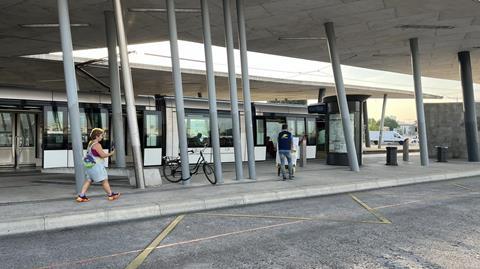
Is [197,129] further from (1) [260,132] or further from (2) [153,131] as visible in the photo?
(1) [260,132]

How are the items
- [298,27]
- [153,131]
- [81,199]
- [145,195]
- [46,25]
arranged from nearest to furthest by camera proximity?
[81,199] < [145,195] < [46,25] < [153,131] < [298,27]

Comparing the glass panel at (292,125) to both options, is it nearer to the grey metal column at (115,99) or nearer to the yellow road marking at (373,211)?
the grey metal column at (115,99)

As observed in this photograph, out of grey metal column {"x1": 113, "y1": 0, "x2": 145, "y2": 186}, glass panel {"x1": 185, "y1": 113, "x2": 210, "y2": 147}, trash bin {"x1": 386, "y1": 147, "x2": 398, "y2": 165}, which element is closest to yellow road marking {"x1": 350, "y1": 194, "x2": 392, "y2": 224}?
grey metal column {"x1": 113, "y1": 0, "x2": 145, "y2": 186}

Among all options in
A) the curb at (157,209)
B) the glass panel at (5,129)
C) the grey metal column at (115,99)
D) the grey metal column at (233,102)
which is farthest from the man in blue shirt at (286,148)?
the glass panel at (5,129)

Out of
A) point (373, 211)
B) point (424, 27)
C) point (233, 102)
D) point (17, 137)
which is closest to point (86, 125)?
point (17, 137)

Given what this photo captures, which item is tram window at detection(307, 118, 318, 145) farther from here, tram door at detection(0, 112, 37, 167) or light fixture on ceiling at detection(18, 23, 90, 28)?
tram door at detection(0, 112, 37, 167)

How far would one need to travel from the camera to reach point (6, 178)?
13828 mm

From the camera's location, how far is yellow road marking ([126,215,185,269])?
5.21 metres

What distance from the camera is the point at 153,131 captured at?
1766 cm

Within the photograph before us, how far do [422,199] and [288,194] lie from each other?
319 cm

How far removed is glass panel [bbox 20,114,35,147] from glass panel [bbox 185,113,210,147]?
6.12 m

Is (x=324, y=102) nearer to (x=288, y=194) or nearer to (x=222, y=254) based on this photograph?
(x=288, y=194)

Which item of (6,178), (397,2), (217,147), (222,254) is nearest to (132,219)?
(222,254)

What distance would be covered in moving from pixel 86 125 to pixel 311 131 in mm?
12435
